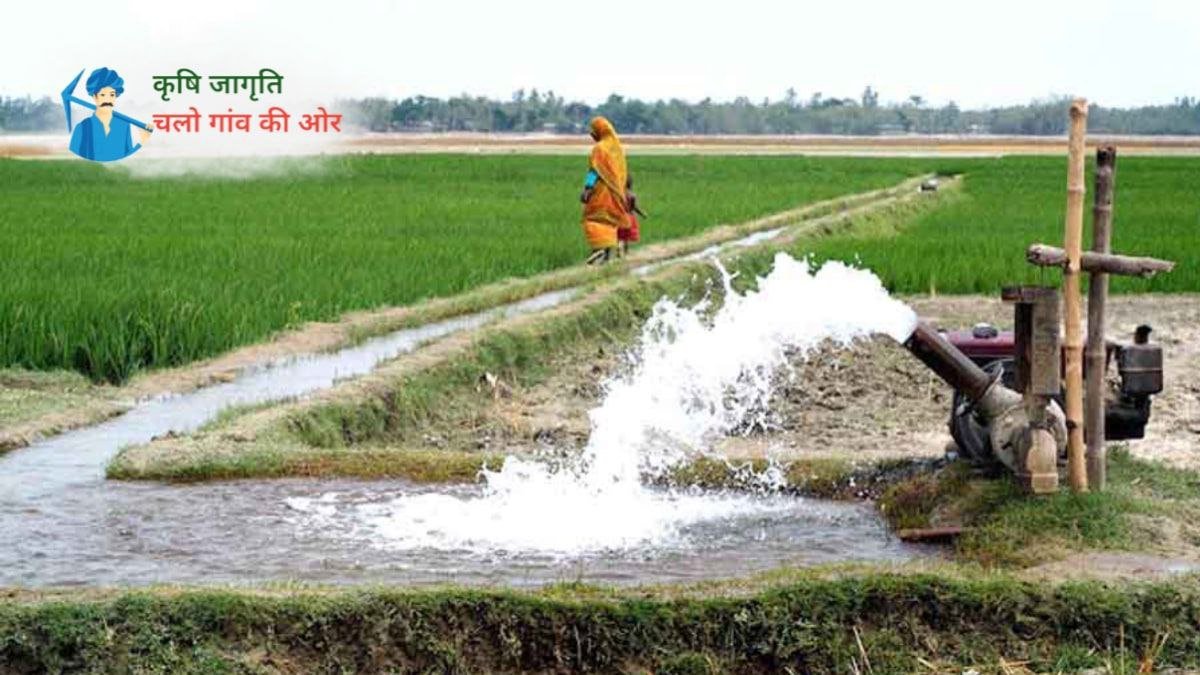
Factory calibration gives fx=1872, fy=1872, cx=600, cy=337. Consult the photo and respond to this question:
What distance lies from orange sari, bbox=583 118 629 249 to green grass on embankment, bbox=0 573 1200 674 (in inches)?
409

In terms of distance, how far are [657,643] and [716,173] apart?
31433 millimetres

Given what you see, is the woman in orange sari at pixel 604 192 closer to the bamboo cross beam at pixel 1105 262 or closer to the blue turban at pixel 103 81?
the bamboo cross beam at pixel 1105 262

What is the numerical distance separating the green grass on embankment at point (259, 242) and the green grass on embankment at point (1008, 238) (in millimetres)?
2288

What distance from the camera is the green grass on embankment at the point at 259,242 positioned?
9.61 metres

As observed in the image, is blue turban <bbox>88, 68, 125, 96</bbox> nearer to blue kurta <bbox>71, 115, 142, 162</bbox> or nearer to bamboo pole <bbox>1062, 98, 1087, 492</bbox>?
blue kurta <bbox>71, 115, 142, 162</bbox>

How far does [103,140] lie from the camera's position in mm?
35531

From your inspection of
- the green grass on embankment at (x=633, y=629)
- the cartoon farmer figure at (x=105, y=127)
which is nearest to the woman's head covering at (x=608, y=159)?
the green grass on embankment at (x=633, y=629)

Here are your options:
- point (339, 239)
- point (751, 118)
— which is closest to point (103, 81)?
point (339, 239)

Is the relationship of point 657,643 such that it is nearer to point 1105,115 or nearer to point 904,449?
point 904,449

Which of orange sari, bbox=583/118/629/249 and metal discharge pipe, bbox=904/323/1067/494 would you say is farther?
orange sari, bbox=583/118/629/249

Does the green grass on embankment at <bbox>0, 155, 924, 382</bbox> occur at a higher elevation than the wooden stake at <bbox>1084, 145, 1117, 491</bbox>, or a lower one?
lower

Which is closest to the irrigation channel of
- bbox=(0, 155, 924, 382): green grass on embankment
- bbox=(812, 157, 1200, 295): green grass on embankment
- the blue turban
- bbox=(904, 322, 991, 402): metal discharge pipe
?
bbox=(904, 322, 991, 402): metal discharge pipe

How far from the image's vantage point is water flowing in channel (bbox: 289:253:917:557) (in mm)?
5551

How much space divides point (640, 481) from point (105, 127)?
95.2 feet
